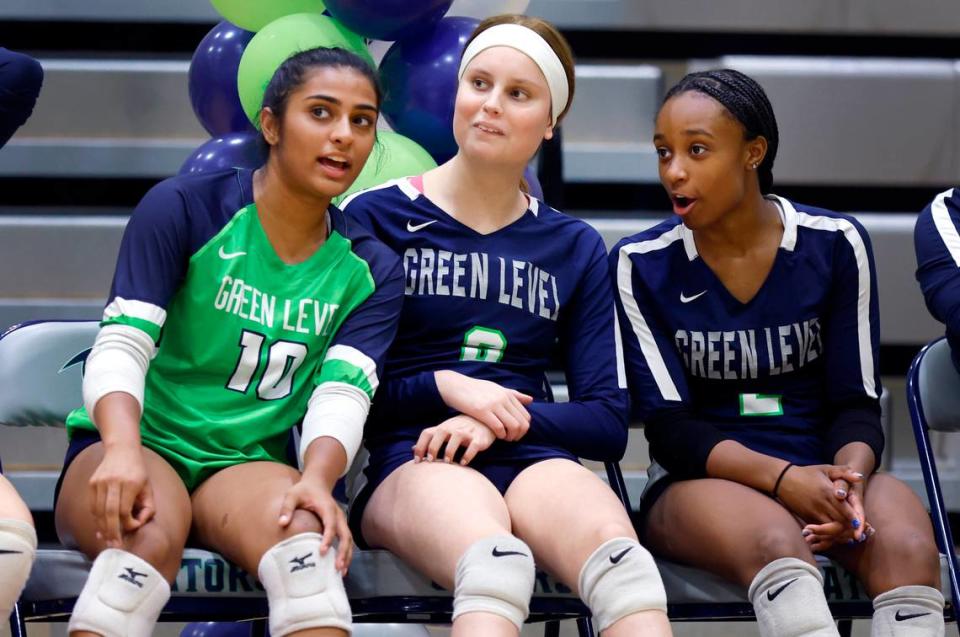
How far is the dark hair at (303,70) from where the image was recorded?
2.09 metres

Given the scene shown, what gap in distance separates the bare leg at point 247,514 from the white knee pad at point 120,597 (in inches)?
5.4

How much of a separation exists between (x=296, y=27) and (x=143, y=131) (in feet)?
4.98

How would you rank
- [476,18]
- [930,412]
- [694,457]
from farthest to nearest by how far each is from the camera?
[476,18]
[930,412]
[694,457]

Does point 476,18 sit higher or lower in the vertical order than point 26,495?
higher

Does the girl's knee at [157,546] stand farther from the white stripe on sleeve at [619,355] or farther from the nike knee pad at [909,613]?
the nike knee pad at [909,613]

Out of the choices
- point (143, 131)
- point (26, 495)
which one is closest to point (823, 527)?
point (26, 495)

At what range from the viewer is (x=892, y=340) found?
3879mm

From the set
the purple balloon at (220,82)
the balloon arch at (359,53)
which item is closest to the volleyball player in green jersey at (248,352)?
the balloon arch at (359,53)

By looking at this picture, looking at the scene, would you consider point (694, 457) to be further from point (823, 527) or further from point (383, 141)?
point (383, 141)

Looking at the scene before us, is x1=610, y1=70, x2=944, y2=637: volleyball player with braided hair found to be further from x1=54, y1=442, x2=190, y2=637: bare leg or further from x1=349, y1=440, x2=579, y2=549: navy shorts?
x1=54, y1=442, x2=190, y2=637: bare leg

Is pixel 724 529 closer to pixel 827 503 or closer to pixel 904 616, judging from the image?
pixel 827 503

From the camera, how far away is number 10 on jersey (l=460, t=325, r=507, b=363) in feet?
7.10

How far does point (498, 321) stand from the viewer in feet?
7.12

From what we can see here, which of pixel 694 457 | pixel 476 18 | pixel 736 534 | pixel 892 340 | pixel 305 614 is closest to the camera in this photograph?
pixel 305 614
